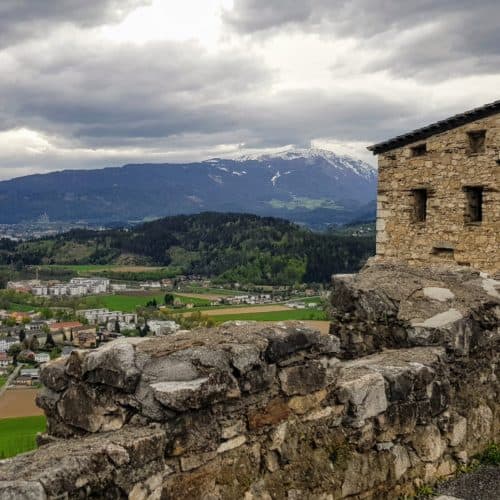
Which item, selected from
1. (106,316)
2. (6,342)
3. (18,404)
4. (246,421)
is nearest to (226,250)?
(106,316)

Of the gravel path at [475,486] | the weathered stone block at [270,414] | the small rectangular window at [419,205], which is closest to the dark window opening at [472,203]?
the small rectangular window at [419,205]

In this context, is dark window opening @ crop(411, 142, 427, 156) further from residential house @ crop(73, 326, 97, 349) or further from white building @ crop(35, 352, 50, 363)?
white building @ crop(35, 352, 50, 363)

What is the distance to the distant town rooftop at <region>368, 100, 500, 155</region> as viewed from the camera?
40.3 feet

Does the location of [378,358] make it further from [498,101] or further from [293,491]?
[498,101]

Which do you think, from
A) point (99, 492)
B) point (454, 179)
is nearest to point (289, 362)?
point (99, 492)

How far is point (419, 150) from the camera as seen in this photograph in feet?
44.2

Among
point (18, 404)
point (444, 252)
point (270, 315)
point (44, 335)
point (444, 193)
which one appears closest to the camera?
point (444, 193)

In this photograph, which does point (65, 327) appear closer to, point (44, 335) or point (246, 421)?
point (44, 335)

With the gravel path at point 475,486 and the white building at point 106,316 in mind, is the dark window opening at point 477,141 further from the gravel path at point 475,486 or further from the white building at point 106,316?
the white building at point 106,316

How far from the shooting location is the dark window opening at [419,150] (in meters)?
13.3

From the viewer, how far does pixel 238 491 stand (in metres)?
4.91

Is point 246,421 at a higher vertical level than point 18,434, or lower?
higher

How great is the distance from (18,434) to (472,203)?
132 feet

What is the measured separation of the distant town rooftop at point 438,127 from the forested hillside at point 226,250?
391 feet
